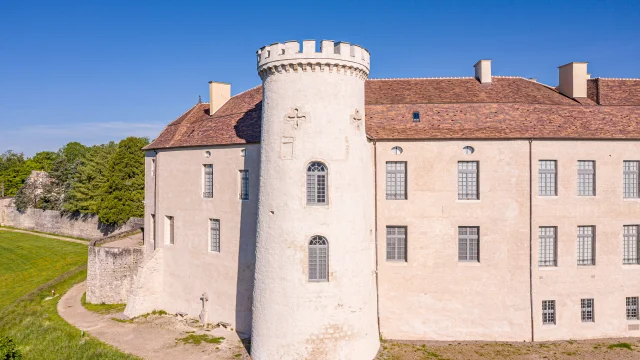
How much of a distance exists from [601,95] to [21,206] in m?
74.8

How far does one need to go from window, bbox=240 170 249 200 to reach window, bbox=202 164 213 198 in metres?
2.46

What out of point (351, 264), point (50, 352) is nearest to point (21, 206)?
point (50, 352)

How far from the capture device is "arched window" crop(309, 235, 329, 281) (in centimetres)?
1766

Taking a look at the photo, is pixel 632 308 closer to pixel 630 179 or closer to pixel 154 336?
pixel 630 179

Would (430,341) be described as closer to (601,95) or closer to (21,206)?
(601,95)

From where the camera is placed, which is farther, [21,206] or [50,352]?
[21,206]

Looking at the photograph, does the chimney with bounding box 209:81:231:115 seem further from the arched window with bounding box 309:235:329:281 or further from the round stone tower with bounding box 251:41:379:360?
the arched window with bounding box 309:235:329:281

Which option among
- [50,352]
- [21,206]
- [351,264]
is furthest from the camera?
[21,206]

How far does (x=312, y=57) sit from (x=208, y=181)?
1041 cm

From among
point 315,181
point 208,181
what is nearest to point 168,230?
point 208,181

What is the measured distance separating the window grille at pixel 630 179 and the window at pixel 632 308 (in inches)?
198

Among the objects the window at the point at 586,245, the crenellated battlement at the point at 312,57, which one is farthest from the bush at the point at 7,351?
the window at the point at 586,245

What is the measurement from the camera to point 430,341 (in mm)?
20375

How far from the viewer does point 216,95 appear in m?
27.5
